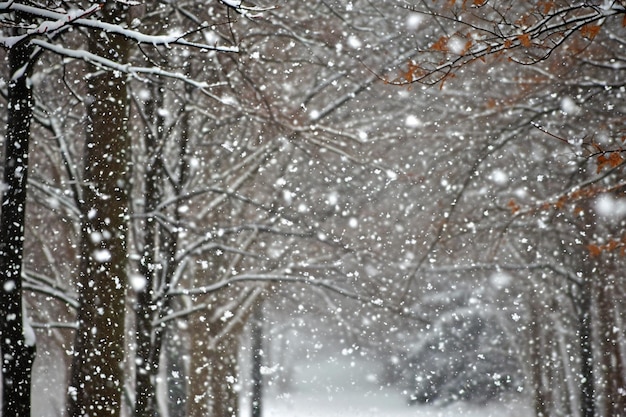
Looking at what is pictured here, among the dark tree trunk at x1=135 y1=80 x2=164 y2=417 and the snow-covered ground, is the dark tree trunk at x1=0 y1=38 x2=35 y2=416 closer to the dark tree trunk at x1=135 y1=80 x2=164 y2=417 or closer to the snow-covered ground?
the dark tree trunk at x1=135 y1=80 x2=164 y2=417

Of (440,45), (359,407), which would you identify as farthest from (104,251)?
(359,407)

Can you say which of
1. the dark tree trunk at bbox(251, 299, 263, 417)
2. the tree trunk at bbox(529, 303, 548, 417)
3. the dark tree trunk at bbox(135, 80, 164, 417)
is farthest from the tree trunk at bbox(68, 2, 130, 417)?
the tree trunk at bbox(529, 303, 548, 417)

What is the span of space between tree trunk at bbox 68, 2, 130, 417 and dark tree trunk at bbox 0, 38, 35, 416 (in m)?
0.56

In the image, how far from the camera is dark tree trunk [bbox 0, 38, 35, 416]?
5711mm

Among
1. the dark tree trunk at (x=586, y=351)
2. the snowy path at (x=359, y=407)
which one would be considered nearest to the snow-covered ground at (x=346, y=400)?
the snowy path at (x=359, y=407)

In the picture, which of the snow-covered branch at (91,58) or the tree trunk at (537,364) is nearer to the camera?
the snow-covered branch at (91,58)

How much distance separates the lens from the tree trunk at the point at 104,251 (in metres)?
6.16

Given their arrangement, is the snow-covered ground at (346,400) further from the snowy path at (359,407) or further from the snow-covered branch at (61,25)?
the snow-covered branch at (61,25)

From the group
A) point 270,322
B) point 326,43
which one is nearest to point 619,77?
point 326,43

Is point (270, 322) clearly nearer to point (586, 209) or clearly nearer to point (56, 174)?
point (56, 174)

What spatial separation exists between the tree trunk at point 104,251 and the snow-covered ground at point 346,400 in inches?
636

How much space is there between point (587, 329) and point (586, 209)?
2.29 m

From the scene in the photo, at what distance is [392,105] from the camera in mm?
13406

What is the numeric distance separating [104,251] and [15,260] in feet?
2.75
